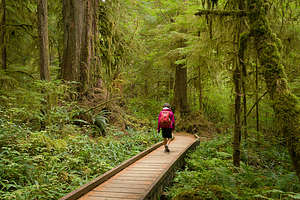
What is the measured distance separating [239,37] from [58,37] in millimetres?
9883

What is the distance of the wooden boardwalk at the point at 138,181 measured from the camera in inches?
186

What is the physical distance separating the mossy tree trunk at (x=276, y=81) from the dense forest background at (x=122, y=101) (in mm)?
19

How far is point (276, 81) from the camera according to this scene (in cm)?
430

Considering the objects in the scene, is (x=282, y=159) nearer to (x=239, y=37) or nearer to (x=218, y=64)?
(x=218, y=64)

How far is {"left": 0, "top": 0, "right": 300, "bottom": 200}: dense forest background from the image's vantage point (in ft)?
15.3

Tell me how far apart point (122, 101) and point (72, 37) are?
15.4ft

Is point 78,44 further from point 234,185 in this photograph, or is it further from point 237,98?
point 234,185

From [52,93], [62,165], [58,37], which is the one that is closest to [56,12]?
[58,37]

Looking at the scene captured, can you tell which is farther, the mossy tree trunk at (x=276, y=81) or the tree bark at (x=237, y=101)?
the tree bark at (x=237, y=101)

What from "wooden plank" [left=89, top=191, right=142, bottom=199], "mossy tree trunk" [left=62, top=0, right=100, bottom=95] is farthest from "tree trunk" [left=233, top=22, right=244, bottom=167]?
"mossy tree trunk" [left=62, top=0, right=100, bottom=95]

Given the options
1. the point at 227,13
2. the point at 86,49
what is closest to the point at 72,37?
the point at 86,49

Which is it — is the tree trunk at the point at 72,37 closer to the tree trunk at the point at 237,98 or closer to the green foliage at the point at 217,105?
the tree trunk at the point at 237,98

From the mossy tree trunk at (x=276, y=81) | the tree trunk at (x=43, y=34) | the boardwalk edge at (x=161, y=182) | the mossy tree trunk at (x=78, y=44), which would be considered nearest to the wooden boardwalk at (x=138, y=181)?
the boardwalk edge at (x=161, y=182)

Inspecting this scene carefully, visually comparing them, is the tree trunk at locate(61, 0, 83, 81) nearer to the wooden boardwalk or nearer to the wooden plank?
the wooden boardwalk
